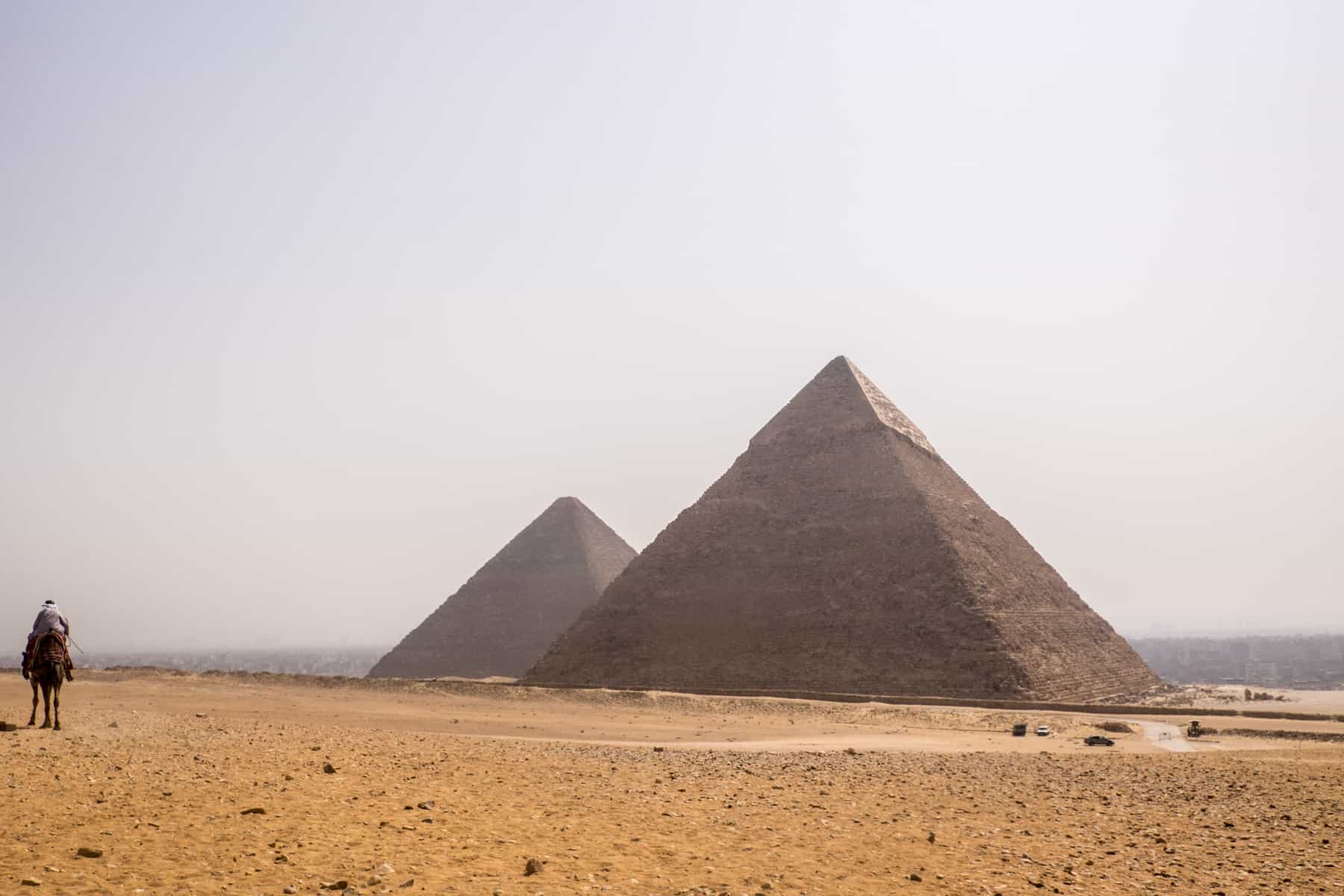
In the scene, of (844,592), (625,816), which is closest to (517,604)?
(844,592)

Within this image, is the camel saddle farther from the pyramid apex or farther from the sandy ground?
the pyramid apex

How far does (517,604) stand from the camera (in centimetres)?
5478

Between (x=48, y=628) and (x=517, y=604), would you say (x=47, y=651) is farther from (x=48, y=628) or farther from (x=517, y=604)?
(x=517, y=604)

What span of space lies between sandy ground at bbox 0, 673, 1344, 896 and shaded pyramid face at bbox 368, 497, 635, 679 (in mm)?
39470

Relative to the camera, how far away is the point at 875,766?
10.9 m

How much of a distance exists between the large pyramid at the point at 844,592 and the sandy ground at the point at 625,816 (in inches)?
681

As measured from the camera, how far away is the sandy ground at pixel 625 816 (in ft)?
19.3

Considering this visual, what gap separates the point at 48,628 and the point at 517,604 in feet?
144

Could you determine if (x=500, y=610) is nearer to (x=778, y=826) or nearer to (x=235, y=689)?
(x=235, y=689)

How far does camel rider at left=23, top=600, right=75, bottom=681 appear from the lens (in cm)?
1121

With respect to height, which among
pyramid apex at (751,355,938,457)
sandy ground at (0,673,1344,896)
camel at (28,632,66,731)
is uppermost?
pyramid apex at (751,355,938,457)

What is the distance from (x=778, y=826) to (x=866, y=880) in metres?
1.28

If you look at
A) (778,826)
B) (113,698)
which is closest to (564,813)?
(778,826)

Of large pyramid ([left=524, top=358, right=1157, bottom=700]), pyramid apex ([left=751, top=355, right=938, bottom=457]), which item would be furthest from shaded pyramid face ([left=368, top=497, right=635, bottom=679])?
pyramid apex ([left=751, top=355, right=938, bottom=457])
